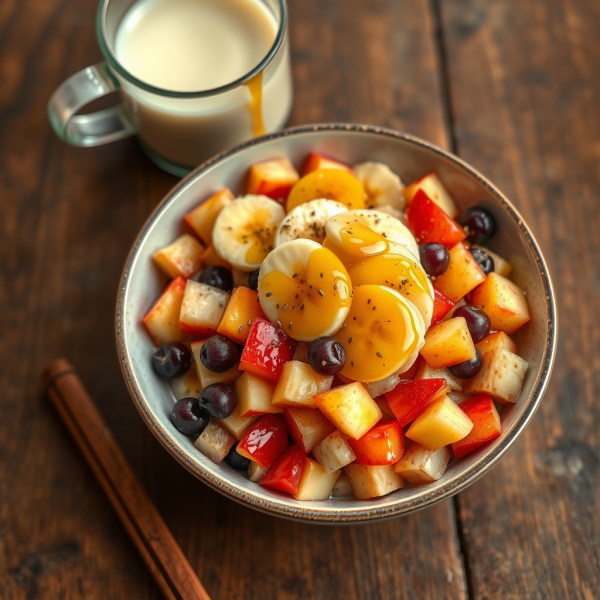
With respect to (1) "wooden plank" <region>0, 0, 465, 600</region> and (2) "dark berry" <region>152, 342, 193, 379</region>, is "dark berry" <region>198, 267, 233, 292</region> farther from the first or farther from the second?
(1) "wooden plank" <region>0, 0, 465, 600</region>

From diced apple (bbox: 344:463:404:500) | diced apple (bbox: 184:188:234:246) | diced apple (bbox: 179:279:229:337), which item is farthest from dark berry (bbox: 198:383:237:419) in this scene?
diced apple (bbox: 184:188:234:246)

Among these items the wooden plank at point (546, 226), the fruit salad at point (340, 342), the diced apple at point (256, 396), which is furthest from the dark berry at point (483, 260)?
the diced apple at point (256, 396)

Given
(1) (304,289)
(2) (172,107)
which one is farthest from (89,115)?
(1) (304,289)

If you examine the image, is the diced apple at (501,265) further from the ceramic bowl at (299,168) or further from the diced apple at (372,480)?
the diced apple at (372,480)

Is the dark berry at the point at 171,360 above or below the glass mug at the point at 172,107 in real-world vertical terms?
below

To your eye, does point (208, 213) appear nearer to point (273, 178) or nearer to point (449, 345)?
point (273, 178)

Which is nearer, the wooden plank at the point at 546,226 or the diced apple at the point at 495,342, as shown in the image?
the diced apple at the point at 495,342
